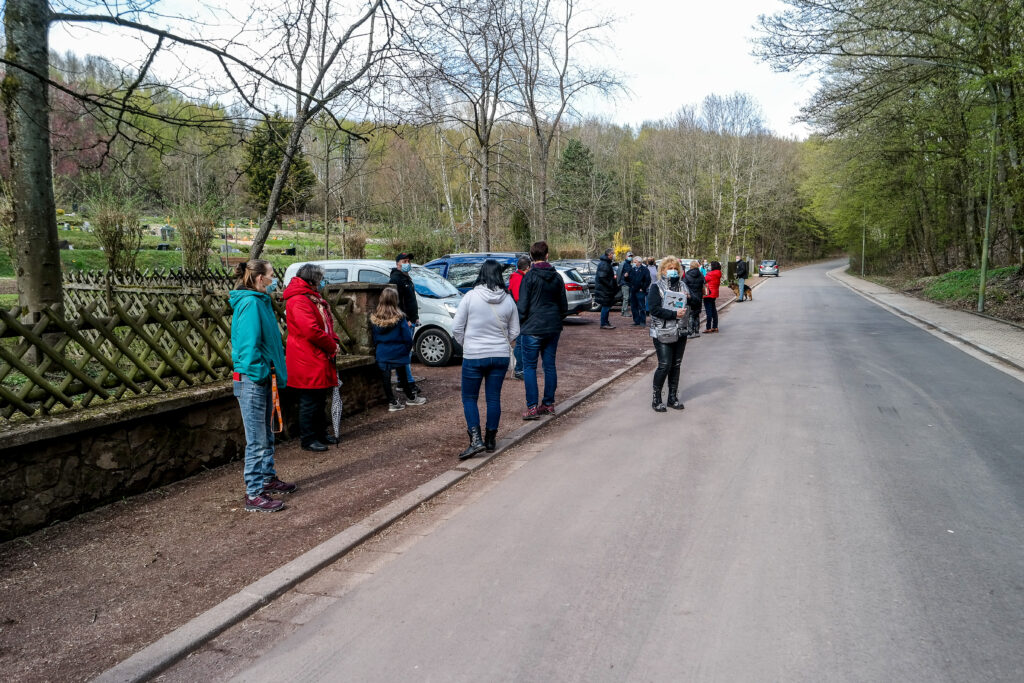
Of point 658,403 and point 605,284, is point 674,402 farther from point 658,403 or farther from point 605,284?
point 605,284

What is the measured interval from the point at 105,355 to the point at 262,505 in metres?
1.87

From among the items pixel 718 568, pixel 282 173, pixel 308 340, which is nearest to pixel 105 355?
pixel 308 340

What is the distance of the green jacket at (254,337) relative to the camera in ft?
15.7

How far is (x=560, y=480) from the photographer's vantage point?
218 inches

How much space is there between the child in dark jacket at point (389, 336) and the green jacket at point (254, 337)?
9.64 ft

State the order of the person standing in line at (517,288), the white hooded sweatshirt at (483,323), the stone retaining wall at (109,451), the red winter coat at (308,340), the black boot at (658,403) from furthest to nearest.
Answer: the person standing in line at (517,288)
the black boot at (658,403)
the white hooded sweatshirt at (483,323)
the red winter coat at (308,340)
the stone retaining wall at (109,451)

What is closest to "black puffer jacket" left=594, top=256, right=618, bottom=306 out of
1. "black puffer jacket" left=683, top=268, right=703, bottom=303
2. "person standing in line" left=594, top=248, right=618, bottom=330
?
"person standing in line" left=594, top=248, right=618, bottom=330

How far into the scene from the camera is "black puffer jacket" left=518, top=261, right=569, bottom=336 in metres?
7.88

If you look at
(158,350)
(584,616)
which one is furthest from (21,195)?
(584,616)

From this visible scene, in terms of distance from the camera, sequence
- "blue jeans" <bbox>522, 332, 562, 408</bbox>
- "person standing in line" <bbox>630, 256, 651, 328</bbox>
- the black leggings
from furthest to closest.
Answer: "person standing in line" <bbox>630, 256, 651, 328</bbox>
the black leggings
"blue jeans" <bbox>522, 332, 562, 408</bbox>

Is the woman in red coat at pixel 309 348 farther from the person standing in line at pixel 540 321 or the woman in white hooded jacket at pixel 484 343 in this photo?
the person standing in line at pixel 540 321

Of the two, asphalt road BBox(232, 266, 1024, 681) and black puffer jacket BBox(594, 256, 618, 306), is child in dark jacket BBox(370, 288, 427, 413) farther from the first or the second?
black puffer jacket BBox(594, 256, 618, 306)

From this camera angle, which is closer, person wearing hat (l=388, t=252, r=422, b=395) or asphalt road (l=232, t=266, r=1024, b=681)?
asphalt road (l=232, t=266, r=1024, b=681)

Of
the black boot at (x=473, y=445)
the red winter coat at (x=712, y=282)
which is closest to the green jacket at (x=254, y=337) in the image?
the black boot at (x=473, y=445)
